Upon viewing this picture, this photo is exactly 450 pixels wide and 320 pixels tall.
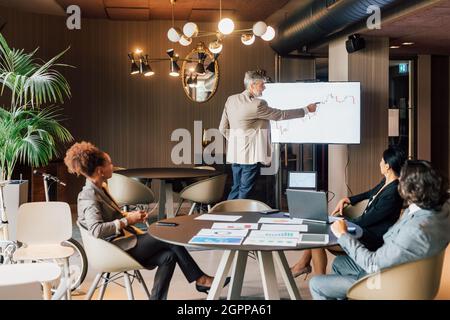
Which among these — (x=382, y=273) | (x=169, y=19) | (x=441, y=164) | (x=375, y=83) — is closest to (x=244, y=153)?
(x=375, y=83)

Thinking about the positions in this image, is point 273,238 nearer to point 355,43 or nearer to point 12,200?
point 12,200

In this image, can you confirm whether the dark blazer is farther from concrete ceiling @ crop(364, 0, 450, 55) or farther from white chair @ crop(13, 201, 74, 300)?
concrete ceiling @ crop(364, 0, 450, 55)

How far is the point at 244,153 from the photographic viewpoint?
6.57 m

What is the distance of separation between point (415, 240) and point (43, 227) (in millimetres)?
2879

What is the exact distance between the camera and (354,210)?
15.8 ft

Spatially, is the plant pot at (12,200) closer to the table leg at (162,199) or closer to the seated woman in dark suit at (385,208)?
the table leg at (162,199)

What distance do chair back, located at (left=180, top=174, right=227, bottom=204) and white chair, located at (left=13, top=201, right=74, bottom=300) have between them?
105 inches

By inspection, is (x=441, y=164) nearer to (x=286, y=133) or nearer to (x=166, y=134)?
(x=286, y=133)

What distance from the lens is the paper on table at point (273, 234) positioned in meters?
3.40

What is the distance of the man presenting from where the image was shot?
6.51m

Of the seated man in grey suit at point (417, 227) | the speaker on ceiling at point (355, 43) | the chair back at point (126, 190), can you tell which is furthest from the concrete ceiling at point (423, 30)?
the chair back at point (126, 190)

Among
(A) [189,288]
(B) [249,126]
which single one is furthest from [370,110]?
(A) [189,288]

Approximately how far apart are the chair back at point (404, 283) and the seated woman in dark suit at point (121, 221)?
1.52 meters

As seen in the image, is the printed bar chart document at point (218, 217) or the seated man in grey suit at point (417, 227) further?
the printed bar chart document at point (218, 217)
